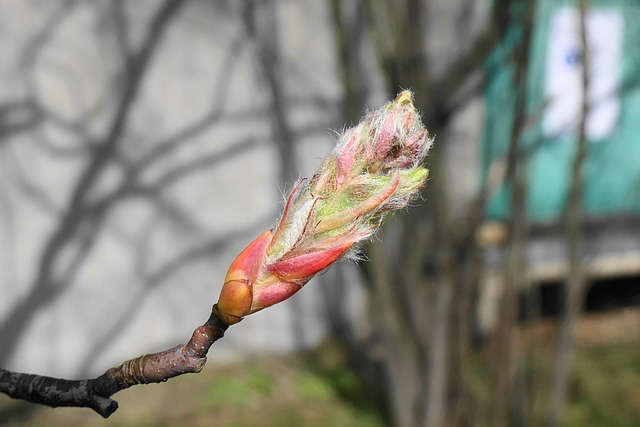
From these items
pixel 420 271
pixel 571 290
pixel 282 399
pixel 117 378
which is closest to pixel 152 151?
pixel 282 399

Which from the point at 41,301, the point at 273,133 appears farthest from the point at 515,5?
the point at 41,301

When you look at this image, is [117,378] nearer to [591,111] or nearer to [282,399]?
[282,399]

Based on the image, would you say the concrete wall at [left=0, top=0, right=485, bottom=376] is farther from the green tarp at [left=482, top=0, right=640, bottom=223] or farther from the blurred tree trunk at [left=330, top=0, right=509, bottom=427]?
the blurred tree trunk at [left=330, top=0, right=509, bottom=427]

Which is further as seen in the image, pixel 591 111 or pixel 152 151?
pixel 591 111

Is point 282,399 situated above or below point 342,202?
above

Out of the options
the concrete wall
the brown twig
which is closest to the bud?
the brown twig

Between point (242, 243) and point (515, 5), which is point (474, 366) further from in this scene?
point (515, 5)
